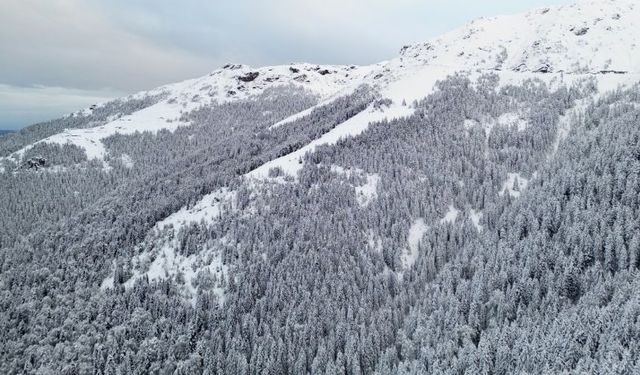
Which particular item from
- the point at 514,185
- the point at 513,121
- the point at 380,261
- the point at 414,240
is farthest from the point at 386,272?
the point at 513,121

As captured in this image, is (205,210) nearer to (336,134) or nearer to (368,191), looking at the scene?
(368,191)

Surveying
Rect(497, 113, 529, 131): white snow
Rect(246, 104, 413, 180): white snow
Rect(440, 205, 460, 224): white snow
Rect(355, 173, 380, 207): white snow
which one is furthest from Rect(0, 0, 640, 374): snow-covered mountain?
Rect(246, 104, 413, 180): white snow

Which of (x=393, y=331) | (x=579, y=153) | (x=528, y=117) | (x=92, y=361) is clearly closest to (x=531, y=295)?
(x=393, y=331)

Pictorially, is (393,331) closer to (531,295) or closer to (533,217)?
(531,295)

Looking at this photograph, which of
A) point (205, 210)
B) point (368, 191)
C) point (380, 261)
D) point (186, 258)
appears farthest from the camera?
point (205, 210)

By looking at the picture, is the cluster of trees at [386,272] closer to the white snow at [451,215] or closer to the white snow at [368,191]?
the white snow at [451,215]

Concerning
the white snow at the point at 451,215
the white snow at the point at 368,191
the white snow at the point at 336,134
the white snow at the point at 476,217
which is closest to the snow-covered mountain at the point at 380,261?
the white snow at the point at 476,217
